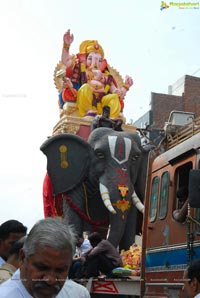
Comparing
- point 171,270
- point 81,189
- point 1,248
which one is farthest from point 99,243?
point 81,189

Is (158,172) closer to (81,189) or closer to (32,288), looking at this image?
(32,288)

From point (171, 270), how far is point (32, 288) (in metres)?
4.01

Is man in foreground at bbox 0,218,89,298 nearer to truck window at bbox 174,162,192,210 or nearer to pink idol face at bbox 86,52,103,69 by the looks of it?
truck window at bbox 174,162,192,210

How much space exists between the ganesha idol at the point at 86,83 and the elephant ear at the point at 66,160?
5130mm

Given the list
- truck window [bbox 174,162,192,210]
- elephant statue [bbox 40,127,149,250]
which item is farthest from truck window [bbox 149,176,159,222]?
elephant statue [bbox 40,127,149,250]

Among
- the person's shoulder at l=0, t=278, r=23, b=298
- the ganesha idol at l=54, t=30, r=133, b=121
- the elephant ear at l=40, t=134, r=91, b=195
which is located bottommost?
the person's shoulder at l=0, t=278, r=23, b=298

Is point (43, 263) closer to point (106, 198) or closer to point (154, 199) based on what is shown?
point (154, 199)

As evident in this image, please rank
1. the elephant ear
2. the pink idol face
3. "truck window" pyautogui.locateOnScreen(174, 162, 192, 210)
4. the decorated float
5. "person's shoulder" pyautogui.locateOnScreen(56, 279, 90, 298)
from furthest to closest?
the pink idol face
the elephant ear
the decorated float
"truck window" pyautogui.locateOnScreen(174, 162, 192, 210)
"person's shoulder" pyautogui.locateOnScreen(56, 279, 90, 298)

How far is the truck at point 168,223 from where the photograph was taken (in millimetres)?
5797

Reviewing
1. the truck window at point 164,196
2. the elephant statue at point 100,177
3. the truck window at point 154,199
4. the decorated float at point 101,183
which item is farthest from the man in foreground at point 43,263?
the elephant statue at point 100,177

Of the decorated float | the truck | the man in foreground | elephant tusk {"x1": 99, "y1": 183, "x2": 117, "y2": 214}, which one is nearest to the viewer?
the man in foreground

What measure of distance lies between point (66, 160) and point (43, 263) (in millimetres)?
11816

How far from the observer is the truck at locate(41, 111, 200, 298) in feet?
19.0

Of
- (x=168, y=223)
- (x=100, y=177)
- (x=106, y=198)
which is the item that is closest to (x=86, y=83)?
(x=100, y=177)
